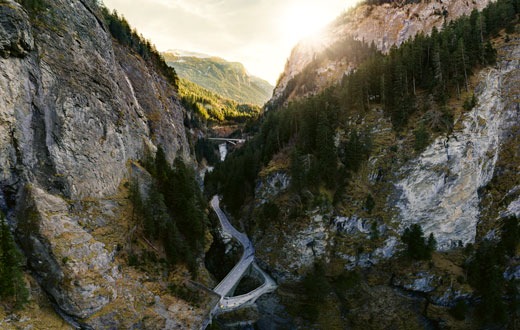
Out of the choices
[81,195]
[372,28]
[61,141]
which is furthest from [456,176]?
[372,28]

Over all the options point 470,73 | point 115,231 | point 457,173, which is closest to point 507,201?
point 457,173

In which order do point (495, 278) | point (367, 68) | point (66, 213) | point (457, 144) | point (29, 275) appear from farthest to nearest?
1. point (367, 68)
2. point (457, 144)
3. point (495, 278)
4. point (66, 213)
5. point (29, 275)

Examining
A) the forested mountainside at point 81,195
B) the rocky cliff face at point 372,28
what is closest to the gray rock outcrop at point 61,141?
the forested mountainside at point 81,195

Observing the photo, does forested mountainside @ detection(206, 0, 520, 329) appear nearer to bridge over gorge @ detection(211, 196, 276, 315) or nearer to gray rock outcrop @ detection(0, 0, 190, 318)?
bridge over gorge @ detection(211, 196, 276, 315)

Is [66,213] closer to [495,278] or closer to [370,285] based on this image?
Result: [370,285]

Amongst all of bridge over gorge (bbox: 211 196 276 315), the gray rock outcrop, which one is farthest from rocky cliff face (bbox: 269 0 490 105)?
the gray rock outcrop

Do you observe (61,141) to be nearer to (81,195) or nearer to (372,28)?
(81,195)
